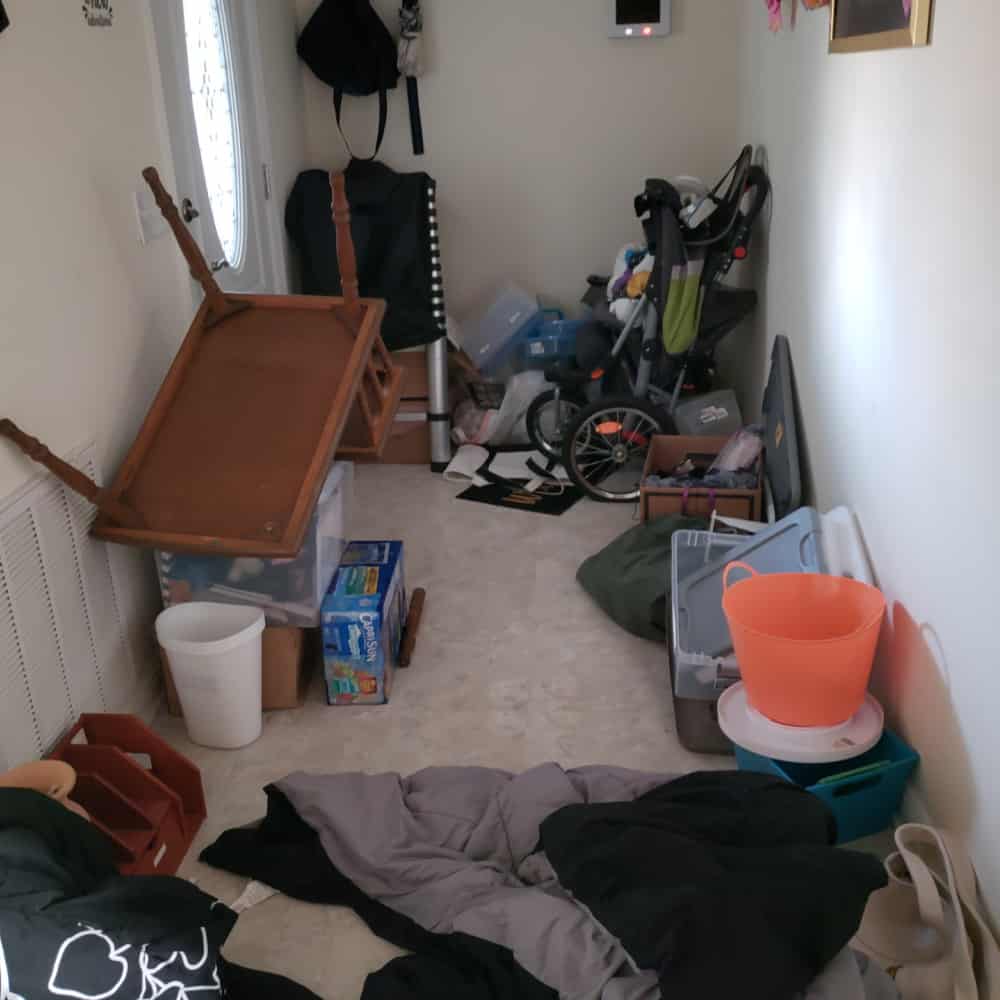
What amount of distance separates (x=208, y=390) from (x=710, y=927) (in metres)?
1.68

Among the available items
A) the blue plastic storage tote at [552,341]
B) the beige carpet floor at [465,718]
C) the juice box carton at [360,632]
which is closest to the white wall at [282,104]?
the blue plastic storage tote at [552,341]

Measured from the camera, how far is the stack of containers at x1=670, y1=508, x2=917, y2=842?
1.81m

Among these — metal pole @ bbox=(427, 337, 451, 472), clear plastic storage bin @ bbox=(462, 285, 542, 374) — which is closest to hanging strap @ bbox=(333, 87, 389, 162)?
clear plastic storage bin @ bbox=(462, 285, 542, 374)

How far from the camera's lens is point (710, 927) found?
1366 millimetres

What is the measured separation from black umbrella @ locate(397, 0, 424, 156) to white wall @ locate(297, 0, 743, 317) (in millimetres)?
53

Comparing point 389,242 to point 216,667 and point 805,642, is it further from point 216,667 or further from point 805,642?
point 805,642

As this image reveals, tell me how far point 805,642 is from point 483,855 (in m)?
0.71

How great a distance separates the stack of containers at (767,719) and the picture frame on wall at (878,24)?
93cm

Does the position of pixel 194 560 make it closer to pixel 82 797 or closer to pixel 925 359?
pixel 82 797

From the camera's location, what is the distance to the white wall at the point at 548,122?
12.9 feet

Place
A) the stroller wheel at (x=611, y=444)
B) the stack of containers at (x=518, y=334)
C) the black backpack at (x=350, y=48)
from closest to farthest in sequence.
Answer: the stroller wheel at (x=611, y=444) → the black backpack at (x=350, y=48) → the stack of containers at (x=518, y=334)

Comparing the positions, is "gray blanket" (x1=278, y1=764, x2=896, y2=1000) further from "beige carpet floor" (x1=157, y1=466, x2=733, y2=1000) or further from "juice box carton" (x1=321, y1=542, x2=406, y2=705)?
"juice box carton" (x1=321, y1=542, x2=406, y2=705)

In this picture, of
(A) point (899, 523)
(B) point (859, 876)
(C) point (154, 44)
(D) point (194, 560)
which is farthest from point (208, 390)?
(B) point (859, 876)

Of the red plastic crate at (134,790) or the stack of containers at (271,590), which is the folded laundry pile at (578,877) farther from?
the stack of containers at (271,590)
